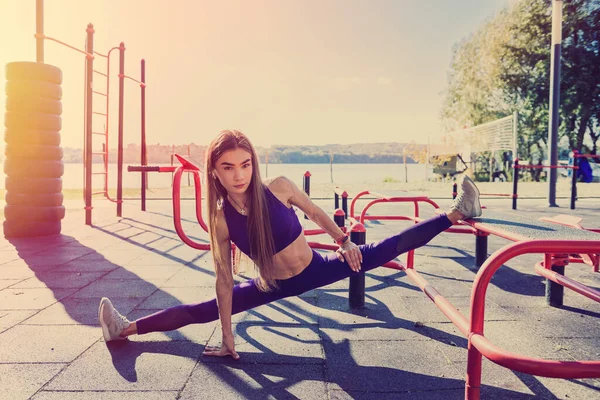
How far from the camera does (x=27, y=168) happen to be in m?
6.49

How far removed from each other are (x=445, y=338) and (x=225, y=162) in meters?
1.79

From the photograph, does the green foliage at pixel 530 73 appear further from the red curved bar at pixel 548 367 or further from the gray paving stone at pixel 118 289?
the red curved bar at pixel 548 367

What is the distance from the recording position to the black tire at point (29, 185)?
6.49 meters

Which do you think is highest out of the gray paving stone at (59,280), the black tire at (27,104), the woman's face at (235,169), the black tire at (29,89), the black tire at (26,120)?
the black tire at (29,89)

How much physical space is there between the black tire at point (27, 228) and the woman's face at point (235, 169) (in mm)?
5543

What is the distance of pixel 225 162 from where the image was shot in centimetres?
234

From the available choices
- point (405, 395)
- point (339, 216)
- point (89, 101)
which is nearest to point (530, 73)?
point (89, 101)

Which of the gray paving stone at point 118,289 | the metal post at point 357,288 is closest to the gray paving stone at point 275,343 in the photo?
the metal post at point 357,288

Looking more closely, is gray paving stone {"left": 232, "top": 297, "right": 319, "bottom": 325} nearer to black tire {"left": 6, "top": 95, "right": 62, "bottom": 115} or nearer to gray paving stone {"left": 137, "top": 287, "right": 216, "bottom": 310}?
gray paving stone {"left": 137, "top": 287, "right": 216, "bottom": 310}

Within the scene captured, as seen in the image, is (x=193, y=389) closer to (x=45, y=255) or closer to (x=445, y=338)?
(x=445, y=338)

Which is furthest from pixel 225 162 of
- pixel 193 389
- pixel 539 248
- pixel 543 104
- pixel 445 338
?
pixel 543 104

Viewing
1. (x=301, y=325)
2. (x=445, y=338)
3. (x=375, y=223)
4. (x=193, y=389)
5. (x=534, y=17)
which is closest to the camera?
(x=193, y=389)

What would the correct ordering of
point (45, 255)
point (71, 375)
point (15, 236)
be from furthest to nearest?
point (15, 236) < point (45, 255) < point (71, 375)

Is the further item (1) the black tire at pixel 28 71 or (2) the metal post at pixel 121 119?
(2) the metal post at pixel 121 119
